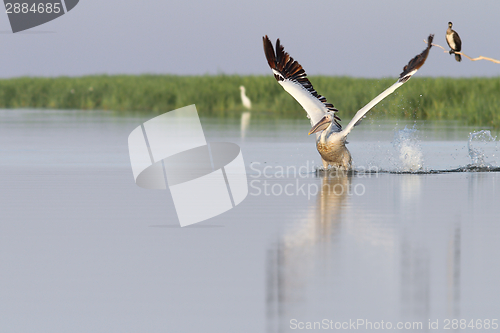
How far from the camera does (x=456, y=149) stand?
1402 cm

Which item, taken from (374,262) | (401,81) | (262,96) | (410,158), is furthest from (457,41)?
(262,96)

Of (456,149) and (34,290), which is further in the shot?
(456,149)

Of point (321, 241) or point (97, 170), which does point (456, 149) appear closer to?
point (97, 170)

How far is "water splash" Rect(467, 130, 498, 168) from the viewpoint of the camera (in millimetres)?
11452

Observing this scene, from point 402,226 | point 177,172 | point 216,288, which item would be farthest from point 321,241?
point 177,172

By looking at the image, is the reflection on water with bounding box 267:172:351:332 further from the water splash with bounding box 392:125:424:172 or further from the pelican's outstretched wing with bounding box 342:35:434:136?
the water splash with bounding box 392:125:424:172

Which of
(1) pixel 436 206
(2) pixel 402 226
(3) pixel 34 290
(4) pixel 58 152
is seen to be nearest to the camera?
(3) pixel 34 290

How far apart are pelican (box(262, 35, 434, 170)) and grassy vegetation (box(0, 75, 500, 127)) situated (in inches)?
351

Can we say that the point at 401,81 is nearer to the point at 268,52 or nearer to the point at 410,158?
the point at 410,158

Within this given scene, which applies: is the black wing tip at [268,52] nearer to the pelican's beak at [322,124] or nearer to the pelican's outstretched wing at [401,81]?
the pelican's beak at [322,124]

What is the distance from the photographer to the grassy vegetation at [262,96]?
24594mm

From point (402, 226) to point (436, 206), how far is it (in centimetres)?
125

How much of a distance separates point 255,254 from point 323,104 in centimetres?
636

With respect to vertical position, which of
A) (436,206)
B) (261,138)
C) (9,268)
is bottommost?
(261,138)
